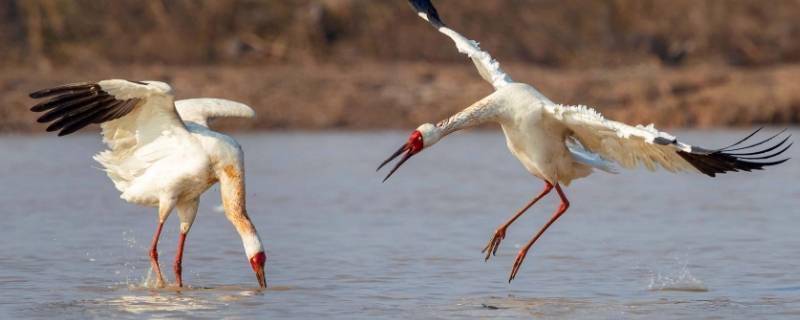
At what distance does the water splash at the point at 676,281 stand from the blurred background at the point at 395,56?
42.0 feet

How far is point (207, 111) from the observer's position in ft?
33.7

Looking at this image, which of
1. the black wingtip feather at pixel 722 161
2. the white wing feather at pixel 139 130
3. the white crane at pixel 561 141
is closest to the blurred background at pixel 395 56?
the white wing feather at pixel 139 130

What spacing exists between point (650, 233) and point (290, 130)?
439 inches

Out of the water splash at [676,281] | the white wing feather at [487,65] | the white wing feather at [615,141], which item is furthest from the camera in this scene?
the white wing feather at [487,65]

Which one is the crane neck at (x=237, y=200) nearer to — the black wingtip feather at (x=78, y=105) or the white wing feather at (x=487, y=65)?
the black wingtip feather at (x=78, y=105)

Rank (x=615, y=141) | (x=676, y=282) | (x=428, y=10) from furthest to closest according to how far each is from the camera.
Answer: (x=428, y=10) → (x=676, y=282) → (x=615, y=141)

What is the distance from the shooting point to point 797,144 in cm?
2131

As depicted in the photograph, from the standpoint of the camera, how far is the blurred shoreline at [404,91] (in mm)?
22781

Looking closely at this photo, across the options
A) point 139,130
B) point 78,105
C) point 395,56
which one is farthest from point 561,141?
point 395,56

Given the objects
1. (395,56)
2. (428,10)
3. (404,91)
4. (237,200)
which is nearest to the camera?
(237,200)

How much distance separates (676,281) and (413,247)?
2454 mm

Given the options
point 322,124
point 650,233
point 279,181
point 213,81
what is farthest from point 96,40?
point 650,233

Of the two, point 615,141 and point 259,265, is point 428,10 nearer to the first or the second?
point 615,141

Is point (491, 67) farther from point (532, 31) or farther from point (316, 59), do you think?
point (532, 31)
